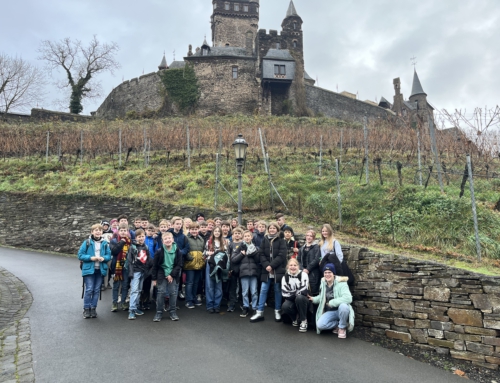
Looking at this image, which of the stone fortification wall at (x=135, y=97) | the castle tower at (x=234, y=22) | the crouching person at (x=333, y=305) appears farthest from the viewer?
the castle tower at (x=234, y=22)

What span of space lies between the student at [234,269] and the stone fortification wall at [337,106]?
36015 mm

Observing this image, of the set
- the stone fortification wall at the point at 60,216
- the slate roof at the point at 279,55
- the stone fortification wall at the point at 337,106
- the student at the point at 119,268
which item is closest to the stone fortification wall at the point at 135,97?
the slate roof at the point at 279,55

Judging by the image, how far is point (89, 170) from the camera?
1981 cm

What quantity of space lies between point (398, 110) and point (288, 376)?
175 ft

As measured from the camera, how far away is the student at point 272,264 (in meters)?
6.44

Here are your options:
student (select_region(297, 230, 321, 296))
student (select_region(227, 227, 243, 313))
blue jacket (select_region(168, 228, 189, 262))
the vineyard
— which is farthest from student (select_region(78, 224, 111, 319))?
the vineyard

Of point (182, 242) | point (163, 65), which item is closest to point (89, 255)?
point (182, 242)

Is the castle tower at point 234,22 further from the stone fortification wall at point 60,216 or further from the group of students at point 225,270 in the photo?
the group of students at point 225,270

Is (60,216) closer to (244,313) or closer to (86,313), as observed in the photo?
(86,313)

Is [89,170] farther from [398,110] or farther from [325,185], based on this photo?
[398,110]

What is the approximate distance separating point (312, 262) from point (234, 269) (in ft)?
4.96

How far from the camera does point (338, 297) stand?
19.0 ft

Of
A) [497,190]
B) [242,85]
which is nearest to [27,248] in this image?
[497,190]

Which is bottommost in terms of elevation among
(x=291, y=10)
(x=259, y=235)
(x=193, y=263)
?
(x=193, y=263)
